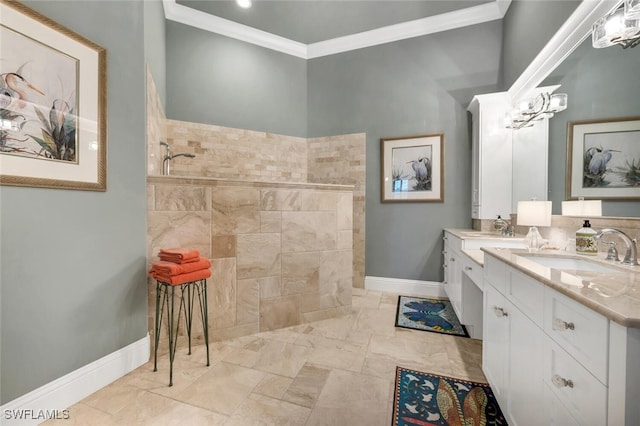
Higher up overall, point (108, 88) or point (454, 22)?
point (454, 22)

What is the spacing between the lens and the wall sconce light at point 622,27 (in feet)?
4.04

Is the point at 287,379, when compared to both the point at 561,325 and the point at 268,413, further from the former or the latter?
the point at 561,325

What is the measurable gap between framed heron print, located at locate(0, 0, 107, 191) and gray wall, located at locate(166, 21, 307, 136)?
1788 millimetres

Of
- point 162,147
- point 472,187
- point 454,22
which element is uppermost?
point 454,22

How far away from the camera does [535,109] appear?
7.31ft

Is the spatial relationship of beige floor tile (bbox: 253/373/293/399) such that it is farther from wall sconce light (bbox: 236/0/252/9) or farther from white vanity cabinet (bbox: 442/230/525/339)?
wall sconce light (bbox: 236/0/252/9)

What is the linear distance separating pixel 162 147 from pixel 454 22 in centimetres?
379

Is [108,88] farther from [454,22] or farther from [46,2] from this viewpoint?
[454,22]

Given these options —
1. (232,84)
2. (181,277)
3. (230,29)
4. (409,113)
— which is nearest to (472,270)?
(181,277)

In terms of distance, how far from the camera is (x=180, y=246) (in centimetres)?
207

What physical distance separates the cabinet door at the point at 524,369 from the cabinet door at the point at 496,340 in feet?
0.21

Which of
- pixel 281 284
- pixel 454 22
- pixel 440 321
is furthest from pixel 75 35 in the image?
pixel 454 22

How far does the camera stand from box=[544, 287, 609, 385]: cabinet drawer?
68 cm

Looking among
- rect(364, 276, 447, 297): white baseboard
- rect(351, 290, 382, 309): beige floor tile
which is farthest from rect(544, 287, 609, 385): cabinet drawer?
rect(364, 276, 447, 297): white baseboard
